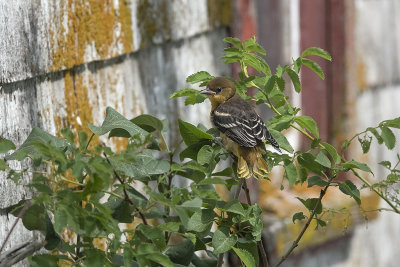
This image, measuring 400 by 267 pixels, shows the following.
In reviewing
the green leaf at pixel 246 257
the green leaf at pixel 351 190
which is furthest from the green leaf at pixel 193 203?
the green leaf at pixel 351 190

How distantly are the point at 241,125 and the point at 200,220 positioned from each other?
863 mm

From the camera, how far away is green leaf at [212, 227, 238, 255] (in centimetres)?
216

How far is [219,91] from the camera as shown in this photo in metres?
3.20

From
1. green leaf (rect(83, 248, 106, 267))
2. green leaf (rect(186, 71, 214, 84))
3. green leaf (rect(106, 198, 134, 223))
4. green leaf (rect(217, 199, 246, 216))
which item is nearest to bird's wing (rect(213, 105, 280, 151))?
green leaf (rect(186, 71, 214, 84))

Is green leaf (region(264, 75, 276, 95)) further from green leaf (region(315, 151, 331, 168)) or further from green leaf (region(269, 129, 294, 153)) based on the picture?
green leaf (region(315, 151, 331, 168))

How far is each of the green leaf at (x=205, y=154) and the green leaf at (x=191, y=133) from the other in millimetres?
32

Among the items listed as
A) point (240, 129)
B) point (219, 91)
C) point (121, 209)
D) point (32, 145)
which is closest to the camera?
point (32, 145)

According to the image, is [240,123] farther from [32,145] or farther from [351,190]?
[32,145]

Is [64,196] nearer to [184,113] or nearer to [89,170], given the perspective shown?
[89,170]

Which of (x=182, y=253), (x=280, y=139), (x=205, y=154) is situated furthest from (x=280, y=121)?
(x=182, y=253)

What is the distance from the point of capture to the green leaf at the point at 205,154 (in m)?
2.26

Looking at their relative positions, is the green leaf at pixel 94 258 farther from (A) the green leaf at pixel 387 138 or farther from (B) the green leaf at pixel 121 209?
(A) the green leaf at pixel 387 138

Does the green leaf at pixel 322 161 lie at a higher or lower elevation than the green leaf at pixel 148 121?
lower

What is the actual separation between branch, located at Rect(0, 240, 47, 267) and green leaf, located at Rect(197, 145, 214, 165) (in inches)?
19.8
